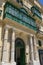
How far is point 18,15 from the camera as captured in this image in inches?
650

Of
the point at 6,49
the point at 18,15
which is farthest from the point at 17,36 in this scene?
the point at 6,49

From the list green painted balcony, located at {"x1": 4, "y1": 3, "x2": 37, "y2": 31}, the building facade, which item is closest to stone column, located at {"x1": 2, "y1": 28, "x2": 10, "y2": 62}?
the building facade

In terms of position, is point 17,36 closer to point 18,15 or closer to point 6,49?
point 18,15

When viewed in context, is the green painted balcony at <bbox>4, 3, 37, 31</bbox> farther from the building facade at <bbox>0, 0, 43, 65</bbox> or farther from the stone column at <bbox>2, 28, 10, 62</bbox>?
the stone column at <bbox>2, 28, 10, 62</bbox>

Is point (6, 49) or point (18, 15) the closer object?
point (6, 49)

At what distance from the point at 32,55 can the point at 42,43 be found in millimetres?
4748

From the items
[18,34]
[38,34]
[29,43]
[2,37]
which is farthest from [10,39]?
[38,34]

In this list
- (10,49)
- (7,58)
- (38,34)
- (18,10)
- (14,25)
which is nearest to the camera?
(7,58)

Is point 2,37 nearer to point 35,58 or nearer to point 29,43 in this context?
point 29,43

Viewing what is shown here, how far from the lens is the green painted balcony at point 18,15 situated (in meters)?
15.3

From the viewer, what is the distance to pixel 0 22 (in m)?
15.2

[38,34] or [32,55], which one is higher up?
[38,34]

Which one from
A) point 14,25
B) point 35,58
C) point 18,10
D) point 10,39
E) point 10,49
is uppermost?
point 18,10

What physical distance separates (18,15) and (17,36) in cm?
308
